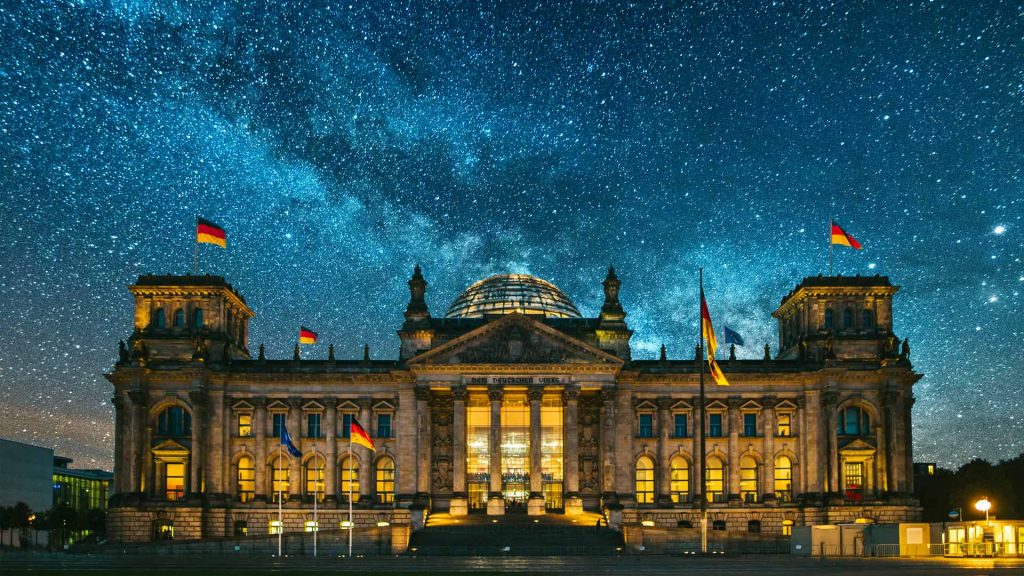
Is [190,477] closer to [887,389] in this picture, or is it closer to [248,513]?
[248,513]

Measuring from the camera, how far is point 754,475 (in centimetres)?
10081

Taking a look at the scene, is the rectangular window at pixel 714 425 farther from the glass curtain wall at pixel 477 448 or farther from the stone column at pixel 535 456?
the glass curtain wall at pixel 477 448

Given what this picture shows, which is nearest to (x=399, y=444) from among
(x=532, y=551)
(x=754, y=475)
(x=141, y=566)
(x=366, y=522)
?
(x=366, y=522)

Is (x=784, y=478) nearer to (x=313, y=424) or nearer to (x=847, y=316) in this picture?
(x=847, y=316)

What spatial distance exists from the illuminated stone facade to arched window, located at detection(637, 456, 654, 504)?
0.18 metres

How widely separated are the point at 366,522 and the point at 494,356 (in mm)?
18903

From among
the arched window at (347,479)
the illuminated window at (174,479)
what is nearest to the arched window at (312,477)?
the arched window at (347,479)

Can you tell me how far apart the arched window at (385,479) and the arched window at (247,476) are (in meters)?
11.0

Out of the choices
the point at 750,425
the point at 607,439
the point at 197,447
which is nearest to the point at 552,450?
the point at 607,439

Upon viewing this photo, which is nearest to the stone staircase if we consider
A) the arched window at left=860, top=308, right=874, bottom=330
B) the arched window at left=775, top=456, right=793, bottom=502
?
the arched window at left=775, top=456, right=793, bottom=502

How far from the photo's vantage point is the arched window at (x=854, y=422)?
324ft

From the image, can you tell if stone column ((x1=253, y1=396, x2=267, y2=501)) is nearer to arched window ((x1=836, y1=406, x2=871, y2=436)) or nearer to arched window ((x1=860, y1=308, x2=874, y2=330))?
arched window ((x1=836, y1=406, x2=871, y2=436))

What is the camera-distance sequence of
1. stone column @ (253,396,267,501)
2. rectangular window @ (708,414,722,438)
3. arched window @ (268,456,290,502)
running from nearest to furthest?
stone column @ (253,396,267,501) → arched window @ (268,456,290,502) → rectangular window @ (708,414,722,438)

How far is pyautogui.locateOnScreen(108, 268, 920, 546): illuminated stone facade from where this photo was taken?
96.1 m
